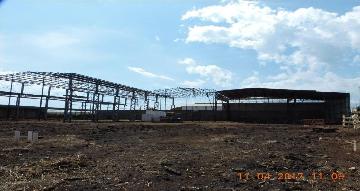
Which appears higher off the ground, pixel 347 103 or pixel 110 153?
pixel 347 103

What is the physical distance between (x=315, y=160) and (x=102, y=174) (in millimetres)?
6627

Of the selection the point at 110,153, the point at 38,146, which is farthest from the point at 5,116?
the point at 110,153

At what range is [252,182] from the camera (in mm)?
9773

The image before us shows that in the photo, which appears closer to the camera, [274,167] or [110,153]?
[274,167]

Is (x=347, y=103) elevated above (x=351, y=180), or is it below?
above

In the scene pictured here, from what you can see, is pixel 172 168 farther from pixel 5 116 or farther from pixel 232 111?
pixel 232 111

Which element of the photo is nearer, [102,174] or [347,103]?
[102,174]

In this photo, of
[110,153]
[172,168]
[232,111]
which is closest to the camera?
[172,168]

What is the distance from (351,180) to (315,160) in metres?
3.16

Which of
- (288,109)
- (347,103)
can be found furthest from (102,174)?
(347,103)

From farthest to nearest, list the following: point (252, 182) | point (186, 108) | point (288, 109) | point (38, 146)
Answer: point (186, 108) → point (288, 109) → point (38, 146) → point (252, 182)

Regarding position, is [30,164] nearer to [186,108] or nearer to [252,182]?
[252,182]

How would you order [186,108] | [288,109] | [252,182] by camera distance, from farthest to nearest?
[186,108], [288,109], [252,182]

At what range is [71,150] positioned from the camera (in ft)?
50.3
